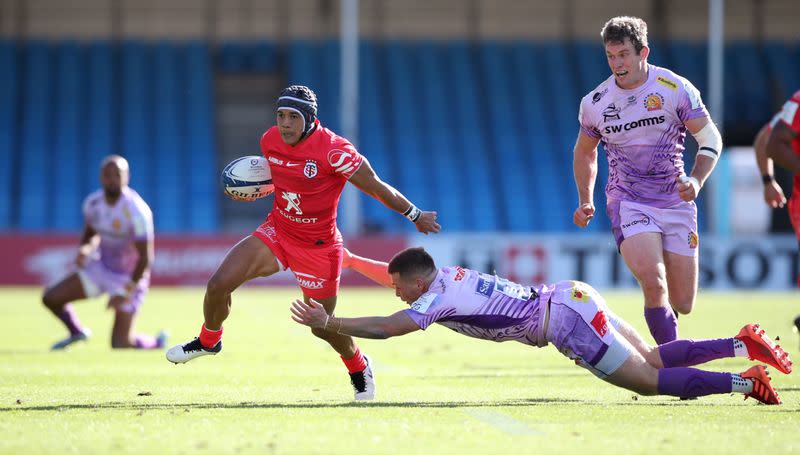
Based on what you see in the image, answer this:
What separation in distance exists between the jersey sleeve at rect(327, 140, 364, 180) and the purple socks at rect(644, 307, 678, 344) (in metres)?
2.49

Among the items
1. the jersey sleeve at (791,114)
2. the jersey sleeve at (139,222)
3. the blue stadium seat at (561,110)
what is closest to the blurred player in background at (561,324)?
the jersey sleeve at (791,114)

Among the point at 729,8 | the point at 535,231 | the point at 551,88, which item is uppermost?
the point at 729,8

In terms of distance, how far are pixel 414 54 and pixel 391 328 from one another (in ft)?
102

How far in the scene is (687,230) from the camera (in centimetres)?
996

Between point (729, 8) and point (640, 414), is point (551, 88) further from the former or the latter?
point (640, 414)

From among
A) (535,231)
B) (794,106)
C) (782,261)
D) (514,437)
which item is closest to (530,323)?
(514,437)

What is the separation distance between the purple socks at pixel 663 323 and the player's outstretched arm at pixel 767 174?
3.67 feet

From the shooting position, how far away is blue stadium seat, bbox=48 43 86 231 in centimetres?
3438

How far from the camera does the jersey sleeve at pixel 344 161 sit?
9.38 metres

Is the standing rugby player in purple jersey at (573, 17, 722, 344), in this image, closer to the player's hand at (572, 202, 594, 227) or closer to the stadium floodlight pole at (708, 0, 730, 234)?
the player's hand at (572, 202, 594, 227)

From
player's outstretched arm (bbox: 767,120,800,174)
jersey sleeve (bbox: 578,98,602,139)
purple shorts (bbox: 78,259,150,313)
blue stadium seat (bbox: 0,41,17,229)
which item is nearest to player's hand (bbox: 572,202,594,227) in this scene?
jersey sleeve (bbox: 578,98,602,139)

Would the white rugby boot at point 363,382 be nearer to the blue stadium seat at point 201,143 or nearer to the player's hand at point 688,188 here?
the player's hand at point 688,188

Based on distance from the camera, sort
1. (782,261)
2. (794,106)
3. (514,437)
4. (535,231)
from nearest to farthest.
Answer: (514,437) < (794,106) < (782,261) < (535,231)

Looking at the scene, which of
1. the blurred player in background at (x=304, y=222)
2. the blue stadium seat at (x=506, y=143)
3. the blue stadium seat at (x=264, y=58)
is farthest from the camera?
the blue stadium seat at (x=264, y=58)
